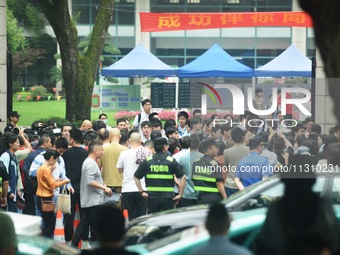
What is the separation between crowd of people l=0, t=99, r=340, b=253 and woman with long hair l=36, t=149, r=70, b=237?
0.05 ft

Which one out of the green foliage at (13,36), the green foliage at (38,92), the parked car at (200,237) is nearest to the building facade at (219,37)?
the green foliage at (13,36)

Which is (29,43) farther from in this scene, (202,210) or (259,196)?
(259,196)

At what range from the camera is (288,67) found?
A: 2920 cm

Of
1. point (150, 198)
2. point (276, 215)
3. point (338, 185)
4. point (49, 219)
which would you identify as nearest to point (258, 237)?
point (276, 215)

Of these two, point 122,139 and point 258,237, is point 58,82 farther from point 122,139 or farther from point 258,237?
point 258,237

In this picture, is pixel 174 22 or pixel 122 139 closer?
pixel 122 139

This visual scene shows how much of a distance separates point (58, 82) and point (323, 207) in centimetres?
6959

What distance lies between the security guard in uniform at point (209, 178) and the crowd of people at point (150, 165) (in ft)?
0.05

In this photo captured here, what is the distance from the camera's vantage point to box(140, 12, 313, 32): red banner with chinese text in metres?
36.0

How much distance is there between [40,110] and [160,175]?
42.7 meters

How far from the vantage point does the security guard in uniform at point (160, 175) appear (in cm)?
1405

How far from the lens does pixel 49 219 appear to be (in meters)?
15.2

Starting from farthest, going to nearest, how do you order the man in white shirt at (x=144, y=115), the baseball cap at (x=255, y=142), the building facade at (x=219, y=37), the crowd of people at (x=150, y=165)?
the building facade at (x=219, y=37)
the man in white shirt at (x=144, y=115)
the crowd of people at (x=150, y=165)
the baseball cap at (x=255, y=142)

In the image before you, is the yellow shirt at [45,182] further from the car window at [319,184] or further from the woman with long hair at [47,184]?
the car window at [319,184]
